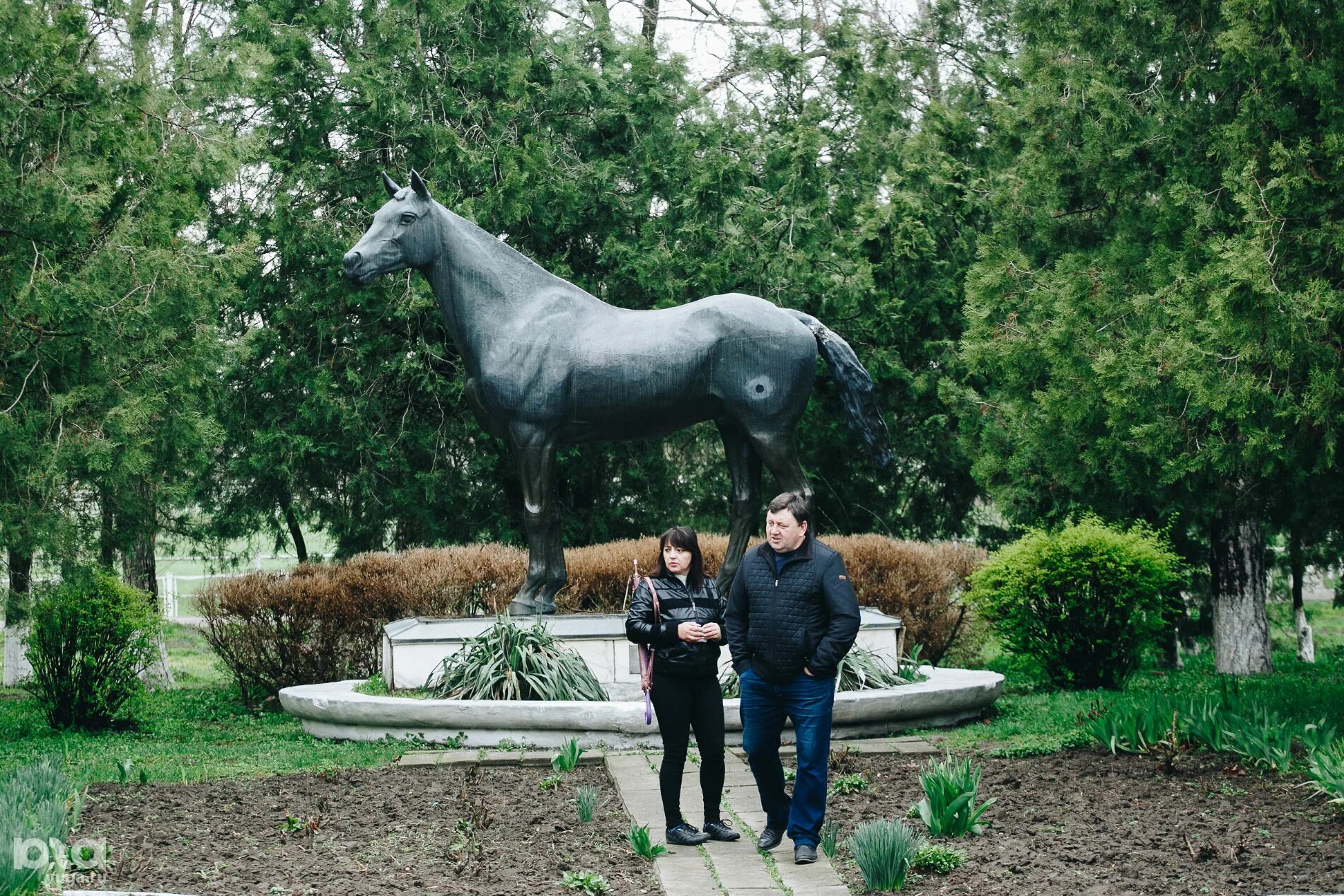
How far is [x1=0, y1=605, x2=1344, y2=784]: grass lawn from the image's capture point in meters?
7.77

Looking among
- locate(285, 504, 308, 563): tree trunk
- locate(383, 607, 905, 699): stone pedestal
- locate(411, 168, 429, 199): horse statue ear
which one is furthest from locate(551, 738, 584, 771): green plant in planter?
locate(285, 504, 308, 563): tree trunk

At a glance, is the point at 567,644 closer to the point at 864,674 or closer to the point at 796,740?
the point at 864,674

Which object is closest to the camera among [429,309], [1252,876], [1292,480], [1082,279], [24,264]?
[1252,876]

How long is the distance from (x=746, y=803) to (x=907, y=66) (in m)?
13.9

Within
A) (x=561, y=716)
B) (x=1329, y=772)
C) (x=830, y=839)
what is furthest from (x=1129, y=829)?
(x=561, y=716)

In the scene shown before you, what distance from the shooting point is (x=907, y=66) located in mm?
18266

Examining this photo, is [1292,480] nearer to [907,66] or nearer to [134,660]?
[134,660]

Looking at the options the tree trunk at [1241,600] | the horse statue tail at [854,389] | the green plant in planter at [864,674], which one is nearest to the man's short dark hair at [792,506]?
the green plant in planter at [864,674]

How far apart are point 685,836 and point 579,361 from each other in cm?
426

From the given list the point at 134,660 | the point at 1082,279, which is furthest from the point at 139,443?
the point at 1082,279

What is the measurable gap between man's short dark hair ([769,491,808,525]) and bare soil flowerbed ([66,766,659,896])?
153 centimetres

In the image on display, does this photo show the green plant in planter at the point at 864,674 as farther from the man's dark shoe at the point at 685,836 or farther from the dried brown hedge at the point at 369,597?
the man's dark shoe at the point at 685,836

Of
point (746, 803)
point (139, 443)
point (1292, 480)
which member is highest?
point (139, 443)

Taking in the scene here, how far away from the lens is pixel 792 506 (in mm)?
5484
